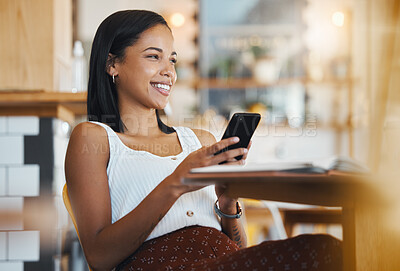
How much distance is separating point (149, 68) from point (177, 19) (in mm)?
4001

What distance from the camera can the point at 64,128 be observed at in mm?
1880

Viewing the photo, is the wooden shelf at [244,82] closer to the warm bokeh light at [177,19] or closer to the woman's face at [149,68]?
the warm bokeh light at [177,19]

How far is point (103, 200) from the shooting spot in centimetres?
105

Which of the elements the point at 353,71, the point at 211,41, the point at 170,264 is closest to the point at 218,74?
the point at 211,41

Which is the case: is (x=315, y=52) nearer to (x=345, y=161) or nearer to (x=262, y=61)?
(x=262, y=61)

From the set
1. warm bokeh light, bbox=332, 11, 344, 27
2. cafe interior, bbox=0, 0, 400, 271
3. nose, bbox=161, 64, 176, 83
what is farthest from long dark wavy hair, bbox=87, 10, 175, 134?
warm bokeh light, bbox=332, 11, 344, 27

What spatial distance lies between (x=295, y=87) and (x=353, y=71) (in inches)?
24.8

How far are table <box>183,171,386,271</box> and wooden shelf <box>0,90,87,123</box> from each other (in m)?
1.04

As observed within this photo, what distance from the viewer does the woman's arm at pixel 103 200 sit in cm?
88

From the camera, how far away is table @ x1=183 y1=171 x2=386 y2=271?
625mm

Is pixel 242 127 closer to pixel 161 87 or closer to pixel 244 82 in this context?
pixel 161 87

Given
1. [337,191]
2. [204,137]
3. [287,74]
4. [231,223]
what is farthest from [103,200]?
[287,74]

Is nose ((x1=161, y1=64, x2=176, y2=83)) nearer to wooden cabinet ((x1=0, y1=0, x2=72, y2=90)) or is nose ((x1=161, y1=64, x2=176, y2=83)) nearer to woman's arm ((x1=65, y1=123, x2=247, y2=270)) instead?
woman's arm ((x1=65, y1=123, x2=247, y2=270))

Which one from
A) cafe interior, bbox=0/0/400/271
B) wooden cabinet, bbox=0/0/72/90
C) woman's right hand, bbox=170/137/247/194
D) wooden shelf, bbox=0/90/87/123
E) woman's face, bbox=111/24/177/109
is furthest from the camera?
cafe interior, bbox=0/0/400/271
